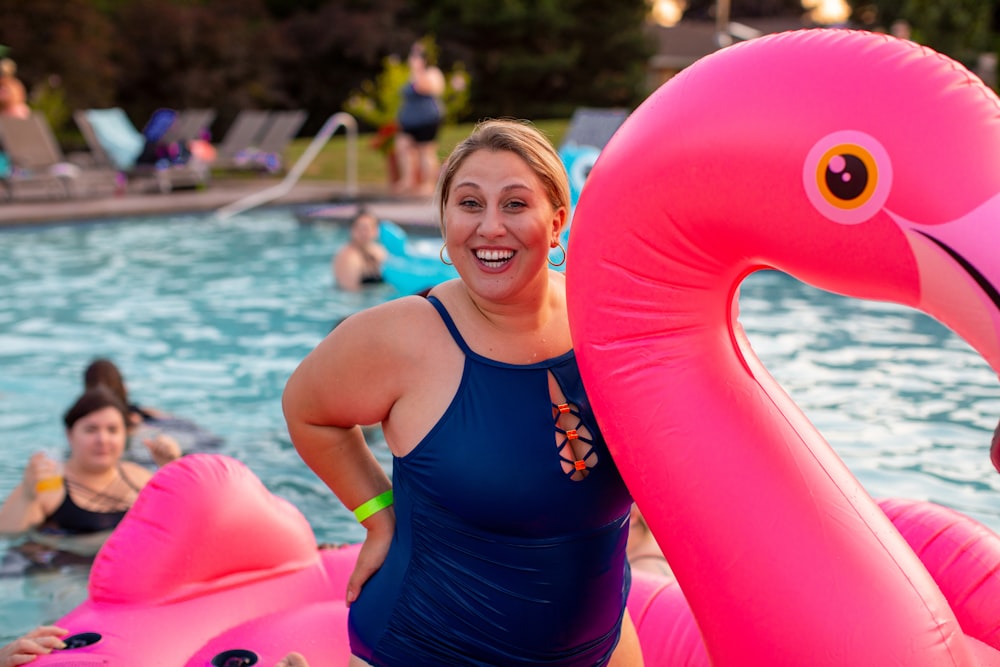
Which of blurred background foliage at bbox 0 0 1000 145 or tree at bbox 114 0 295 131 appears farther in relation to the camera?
tree at bbox 114 0 295 131

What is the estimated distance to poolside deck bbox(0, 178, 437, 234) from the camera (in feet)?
43.1

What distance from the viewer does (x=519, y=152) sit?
1944 mm

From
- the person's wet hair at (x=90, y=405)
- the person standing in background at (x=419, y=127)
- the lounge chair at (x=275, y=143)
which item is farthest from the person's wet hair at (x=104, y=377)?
the lounge chair at (x=275, y=143)

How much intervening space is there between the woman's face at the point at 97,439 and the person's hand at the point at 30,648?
1857 millimetres

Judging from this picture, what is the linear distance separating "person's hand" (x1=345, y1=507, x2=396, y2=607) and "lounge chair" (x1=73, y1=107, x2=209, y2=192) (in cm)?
1495

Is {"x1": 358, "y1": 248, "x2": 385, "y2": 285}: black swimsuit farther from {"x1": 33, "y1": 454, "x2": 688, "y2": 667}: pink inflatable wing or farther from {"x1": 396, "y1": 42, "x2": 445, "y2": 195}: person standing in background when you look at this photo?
{"x1": 33, "y1": 454, "x2": 688, "y2": 667}: pink inflatable wing

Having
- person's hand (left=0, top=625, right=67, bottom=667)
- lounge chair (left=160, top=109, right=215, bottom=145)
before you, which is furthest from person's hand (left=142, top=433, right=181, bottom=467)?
lounge chair (left=160, top=109, right=215, bottom=145)

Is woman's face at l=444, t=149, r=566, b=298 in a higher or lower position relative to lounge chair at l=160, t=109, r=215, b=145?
higher

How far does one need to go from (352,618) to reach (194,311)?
7.29 metres

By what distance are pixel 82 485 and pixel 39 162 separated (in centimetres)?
1218

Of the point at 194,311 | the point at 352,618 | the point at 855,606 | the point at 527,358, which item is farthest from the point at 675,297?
the point at 194,311

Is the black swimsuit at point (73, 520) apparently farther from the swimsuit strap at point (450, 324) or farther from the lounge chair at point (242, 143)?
the lounge chair at point (242, 143)

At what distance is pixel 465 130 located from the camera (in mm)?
23062

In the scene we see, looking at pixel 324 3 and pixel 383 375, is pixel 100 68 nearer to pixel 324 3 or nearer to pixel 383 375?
pixel 324 3
